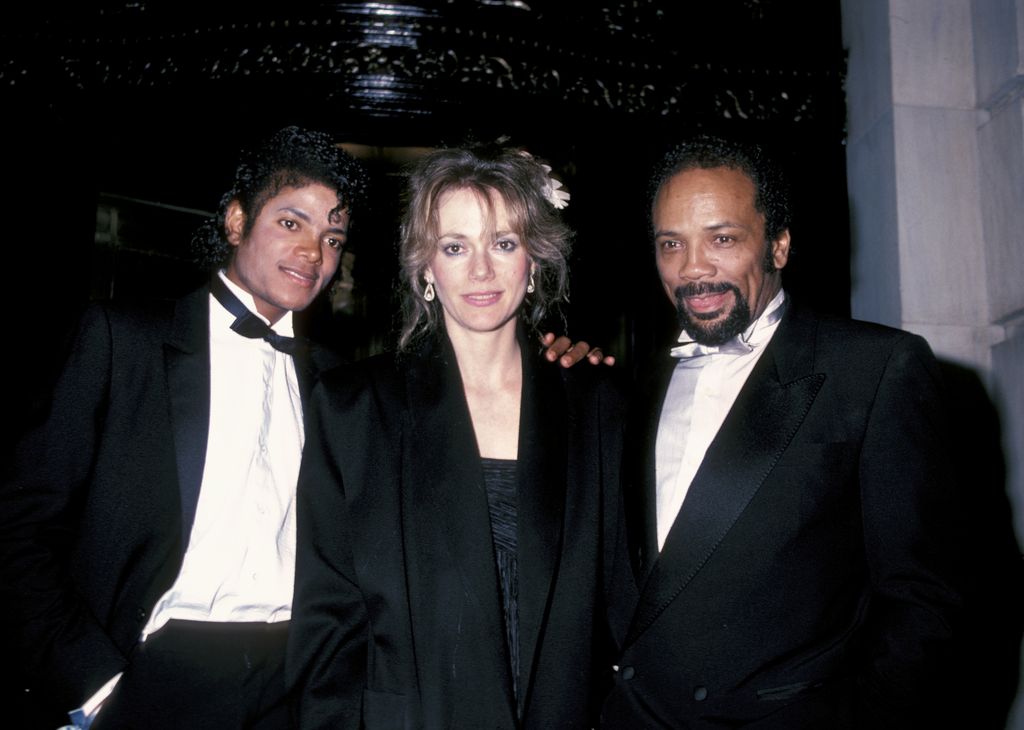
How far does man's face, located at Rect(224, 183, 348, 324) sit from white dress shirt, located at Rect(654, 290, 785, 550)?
1259 mm

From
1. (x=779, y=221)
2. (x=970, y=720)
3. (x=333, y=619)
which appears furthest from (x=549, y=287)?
(x=970, y=720)

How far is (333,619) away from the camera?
2064mm

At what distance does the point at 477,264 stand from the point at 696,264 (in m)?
0.65

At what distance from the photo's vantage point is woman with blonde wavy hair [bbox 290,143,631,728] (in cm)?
204

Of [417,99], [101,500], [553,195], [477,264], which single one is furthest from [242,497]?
[417,99]

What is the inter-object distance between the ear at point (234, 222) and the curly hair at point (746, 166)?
4.91ft

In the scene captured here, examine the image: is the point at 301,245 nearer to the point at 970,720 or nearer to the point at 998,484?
the point at 998,484

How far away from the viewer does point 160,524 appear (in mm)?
2279

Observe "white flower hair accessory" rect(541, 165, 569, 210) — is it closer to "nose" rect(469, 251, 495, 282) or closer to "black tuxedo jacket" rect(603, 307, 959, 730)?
"nose" rect(469, 251, 495, 282)

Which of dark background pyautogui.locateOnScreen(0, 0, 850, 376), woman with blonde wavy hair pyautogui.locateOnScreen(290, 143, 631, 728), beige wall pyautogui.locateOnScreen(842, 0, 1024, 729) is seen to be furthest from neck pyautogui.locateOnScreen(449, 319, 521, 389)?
beige wall pyautogui.locateOnScreen(842, 0, 1024, 729)

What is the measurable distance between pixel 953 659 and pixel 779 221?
52.9 inches

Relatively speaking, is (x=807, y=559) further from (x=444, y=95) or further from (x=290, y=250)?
(x=444, y=95)

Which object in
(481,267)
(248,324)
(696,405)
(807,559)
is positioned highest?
(481,267)

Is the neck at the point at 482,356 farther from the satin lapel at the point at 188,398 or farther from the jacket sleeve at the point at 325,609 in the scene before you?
the satin lapel at the point at 188,398
